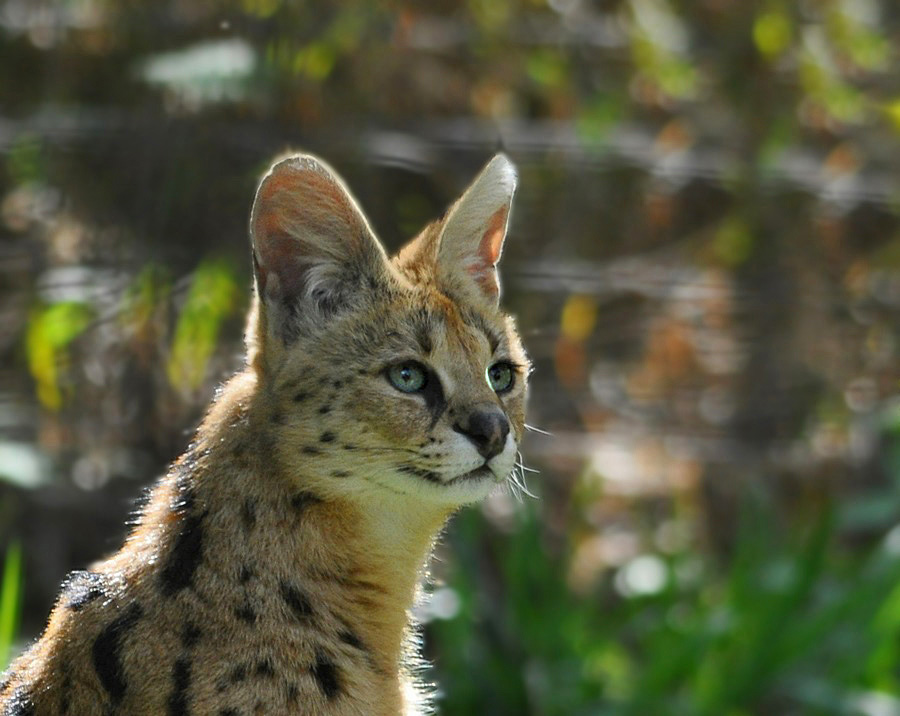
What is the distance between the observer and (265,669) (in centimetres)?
272

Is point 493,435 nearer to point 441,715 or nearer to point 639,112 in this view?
point 441,715

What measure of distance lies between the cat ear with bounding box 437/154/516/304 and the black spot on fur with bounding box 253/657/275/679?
103 cm

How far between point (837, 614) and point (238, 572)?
3750 mm

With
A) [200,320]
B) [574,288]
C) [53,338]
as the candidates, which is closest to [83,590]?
[200,320]

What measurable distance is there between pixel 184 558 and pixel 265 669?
305 millimetres

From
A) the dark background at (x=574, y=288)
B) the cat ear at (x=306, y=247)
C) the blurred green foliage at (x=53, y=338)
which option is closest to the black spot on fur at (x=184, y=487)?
the cat ear at (x=306, y=247)

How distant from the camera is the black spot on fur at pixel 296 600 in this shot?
→ 2.85 m

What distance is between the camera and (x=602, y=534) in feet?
26.1

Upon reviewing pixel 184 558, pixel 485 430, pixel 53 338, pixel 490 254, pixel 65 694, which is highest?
pixel 490 254

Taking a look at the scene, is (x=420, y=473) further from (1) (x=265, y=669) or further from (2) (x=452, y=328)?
(1) (x=265, y=669)

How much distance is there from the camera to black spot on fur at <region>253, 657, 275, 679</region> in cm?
271

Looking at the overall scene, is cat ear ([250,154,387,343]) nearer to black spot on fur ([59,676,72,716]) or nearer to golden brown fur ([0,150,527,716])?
golden brown fur ([0,150,527,716])

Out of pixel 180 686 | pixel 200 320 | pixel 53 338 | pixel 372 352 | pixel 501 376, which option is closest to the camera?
pixel 180 686

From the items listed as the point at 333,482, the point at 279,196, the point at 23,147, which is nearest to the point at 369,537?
the point at 333,482
